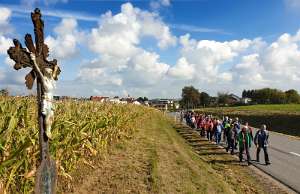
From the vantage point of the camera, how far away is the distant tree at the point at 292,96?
15460 cm

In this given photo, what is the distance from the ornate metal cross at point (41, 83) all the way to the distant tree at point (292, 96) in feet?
512

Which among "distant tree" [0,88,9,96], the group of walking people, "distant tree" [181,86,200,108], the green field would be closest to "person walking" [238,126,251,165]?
the group of walking people

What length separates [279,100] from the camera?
157m

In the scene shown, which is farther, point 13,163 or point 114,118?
point 114,118

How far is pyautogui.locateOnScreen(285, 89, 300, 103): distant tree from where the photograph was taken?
507 ft

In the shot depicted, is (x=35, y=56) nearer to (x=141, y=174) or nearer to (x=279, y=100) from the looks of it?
(x=141, y=174)

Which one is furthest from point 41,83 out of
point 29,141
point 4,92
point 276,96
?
point 276,96

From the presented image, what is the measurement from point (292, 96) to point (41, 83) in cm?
15993

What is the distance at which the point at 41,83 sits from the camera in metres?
5.43

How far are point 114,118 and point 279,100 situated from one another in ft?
484

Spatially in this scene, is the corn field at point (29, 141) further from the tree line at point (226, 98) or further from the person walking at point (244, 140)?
the tree line at point (226, 98)

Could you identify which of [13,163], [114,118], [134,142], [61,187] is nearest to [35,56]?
[13,163]

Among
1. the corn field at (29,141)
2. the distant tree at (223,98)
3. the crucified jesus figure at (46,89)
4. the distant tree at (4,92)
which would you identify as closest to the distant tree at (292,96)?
the distant tree at (223,98)

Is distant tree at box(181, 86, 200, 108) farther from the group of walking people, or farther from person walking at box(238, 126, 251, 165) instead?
person walking at box(238, 126, 251, 165)
